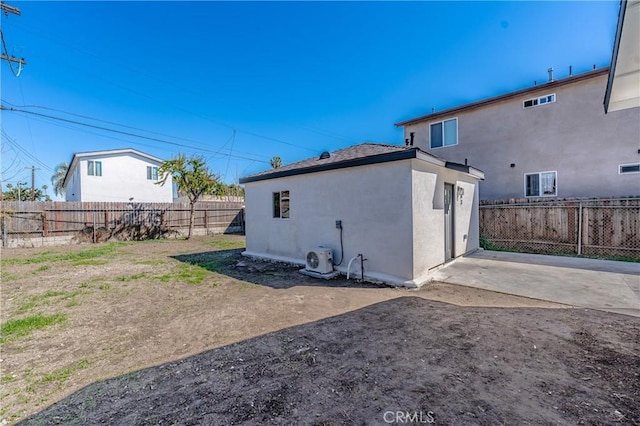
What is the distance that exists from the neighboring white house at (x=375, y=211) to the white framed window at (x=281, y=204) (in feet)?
0.10

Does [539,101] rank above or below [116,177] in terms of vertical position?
above

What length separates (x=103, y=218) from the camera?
523 inches

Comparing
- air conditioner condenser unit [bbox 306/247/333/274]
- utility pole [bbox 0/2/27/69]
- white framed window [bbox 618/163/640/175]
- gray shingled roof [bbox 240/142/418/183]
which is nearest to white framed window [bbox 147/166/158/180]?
utility pole [bbox 0/2/27/69]

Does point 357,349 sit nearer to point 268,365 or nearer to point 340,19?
point 268,365

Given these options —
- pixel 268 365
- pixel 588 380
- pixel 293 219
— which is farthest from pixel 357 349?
pixel 293 219

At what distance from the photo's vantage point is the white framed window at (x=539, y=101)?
394 inches

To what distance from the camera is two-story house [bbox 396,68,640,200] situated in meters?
8.91

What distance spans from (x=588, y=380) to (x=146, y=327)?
16.5 ft

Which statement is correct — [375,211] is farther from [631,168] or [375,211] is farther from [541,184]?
[631,168]

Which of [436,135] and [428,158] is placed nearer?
[428,158]

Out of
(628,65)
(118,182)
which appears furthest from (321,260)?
(118,182)

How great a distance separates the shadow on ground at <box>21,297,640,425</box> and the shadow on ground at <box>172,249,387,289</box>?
2185 mm

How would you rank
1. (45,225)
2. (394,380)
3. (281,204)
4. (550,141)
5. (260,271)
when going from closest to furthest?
1. (394,380)
2. (260,271)
3. (281,204)
4. (550,141)
5. (45,225)

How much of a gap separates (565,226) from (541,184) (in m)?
2.42
